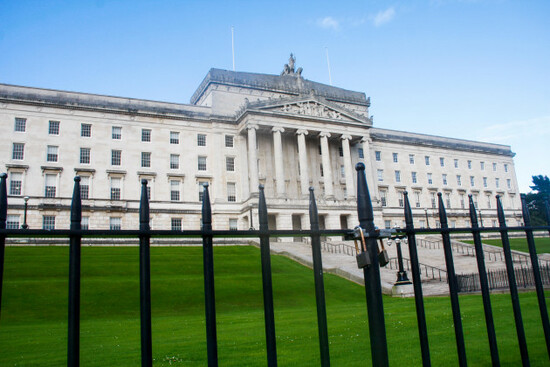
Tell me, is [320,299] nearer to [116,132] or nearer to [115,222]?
[115,222]

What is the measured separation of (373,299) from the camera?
4.34 meters

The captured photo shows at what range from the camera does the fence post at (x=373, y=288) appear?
4242mm

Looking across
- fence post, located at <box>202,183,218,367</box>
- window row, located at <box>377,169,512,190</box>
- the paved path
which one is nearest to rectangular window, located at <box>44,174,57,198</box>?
the paved path

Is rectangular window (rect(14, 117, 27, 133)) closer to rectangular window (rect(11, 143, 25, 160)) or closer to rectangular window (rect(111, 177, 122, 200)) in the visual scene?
rectangular window (rect(11, 143, 25, 160))

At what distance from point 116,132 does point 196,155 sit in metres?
9.94

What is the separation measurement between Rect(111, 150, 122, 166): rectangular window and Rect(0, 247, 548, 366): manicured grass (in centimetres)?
2225

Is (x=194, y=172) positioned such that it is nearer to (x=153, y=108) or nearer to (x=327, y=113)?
(x=153, y=108)

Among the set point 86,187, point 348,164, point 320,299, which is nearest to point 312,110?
point 348,164

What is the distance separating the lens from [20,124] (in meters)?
48.4

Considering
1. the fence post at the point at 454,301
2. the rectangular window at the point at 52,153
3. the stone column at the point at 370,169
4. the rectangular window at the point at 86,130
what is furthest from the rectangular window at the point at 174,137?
the fence post at the point at 454,301

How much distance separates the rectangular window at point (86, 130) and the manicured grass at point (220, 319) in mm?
23440

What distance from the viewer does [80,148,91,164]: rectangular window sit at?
50531mm

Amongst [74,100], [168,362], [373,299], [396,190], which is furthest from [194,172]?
[373,299]

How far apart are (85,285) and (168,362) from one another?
1496 centimetres
